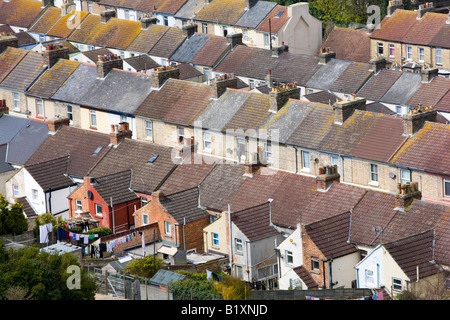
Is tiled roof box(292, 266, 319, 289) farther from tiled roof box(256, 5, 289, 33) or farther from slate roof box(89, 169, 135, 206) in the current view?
tiled roof box(256, 5, 289, 33)

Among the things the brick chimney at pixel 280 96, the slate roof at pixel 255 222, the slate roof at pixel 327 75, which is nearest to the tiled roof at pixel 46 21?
the slate roof at pixel 327 75

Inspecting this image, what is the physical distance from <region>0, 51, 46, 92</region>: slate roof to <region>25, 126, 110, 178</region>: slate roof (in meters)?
10.4

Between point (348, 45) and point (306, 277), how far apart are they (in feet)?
151

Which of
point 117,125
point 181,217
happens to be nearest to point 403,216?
point 181,217

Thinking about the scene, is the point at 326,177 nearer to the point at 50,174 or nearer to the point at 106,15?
the point at 50,174

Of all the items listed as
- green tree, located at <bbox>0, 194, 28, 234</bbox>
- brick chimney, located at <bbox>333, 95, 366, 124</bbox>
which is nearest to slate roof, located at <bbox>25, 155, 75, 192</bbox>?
green tree, located at <bbox>0, 194, 28, 234</bbox>

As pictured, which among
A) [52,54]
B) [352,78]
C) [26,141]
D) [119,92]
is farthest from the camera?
[352,78]

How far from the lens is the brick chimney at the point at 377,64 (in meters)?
82.8

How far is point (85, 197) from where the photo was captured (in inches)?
2552

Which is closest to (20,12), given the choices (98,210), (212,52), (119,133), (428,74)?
(212,52)

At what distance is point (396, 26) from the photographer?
96312 millimetres

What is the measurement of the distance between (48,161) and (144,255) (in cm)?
1307

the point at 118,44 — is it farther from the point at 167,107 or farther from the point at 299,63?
the point at 167,107

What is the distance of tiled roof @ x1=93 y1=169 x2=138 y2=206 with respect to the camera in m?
64.4
